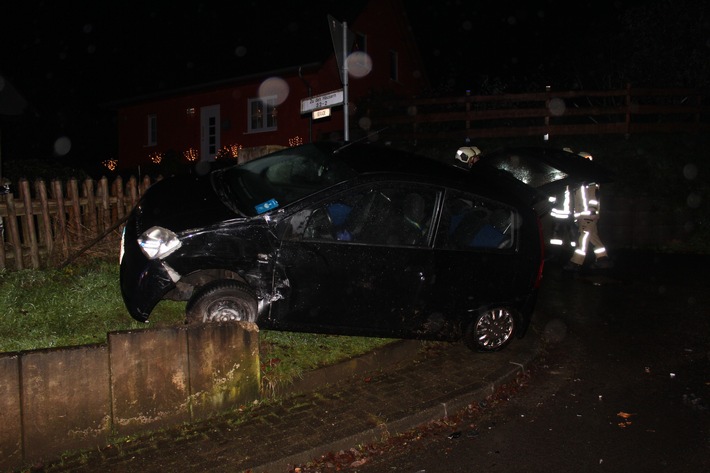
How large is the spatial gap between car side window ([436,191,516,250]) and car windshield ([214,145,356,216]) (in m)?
0.96

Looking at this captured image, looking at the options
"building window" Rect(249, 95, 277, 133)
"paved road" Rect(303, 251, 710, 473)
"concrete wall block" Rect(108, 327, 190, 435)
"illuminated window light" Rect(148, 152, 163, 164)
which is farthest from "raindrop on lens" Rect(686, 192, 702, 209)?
"illuminated window light" Rect(148, 152, 163, 164)

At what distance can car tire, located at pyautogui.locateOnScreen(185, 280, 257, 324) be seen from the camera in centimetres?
475

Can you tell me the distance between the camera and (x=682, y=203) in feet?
41.3

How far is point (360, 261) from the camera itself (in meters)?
5.04

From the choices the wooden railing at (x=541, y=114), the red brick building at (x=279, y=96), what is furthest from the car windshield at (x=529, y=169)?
the red brick building at (x=279, y=96)

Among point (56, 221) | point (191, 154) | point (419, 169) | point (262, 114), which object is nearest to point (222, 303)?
point (419, 169)

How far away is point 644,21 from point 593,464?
1741cm

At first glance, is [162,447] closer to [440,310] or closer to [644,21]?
[440,310]

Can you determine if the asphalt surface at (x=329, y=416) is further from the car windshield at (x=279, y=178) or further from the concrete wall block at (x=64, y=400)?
the car windshield at (x=279, y=178)

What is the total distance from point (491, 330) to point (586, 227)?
4.31 meters

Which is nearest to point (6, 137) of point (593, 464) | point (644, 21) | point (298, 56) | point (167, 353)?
point (298, 56)

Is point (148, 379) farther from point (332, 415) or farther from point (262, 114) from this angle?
point (262, 114)

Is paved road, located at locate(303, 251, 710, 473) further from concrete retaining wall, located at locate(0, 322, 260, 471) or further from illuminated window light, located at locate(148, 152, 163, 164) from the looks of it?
illuminated window light, located at locate(148, 152, 163, 164)

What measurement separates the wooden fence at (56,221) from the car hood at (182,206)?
1541 mm
